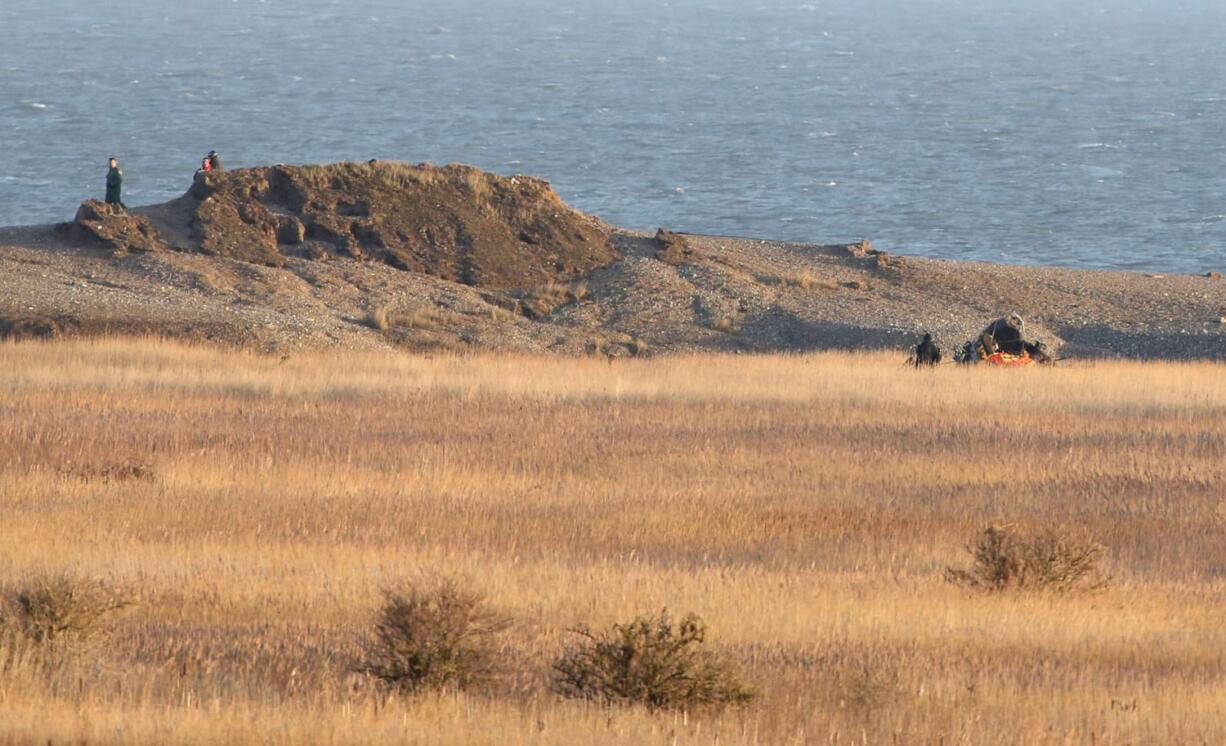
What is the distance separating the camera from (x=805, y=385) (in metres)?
22.7

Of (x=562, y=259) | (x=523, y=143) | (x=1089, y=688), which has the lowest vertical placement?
(x=1089, y=688)

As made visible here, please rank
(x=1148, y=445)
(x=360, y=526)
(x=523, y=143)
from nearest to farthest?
1. (x=360, y=526)
2. (x=1148, y=445)
3. (x=523, y=143)

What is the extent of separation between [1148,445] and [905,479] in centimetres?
348

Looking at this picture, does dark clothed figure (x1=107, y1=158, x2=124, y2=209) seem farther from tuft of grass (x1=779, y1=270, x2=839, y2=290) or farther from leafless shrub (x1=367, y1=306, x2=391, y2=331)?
tuft of grass (x1=779, y1=270, x2=839, y2=290)

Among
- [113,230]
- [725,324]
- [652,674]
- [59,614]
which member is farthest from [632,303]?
[652,674]

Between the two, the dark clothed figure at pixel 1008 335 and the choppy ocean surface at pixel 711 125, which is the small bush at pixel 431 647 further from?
the choppy ocean surface at pixel 711 125

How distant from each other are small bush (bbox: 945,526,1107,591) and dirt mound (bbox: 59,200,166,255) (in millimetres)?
23692

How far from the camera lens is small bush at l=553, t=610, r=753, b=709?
7605 millimetres

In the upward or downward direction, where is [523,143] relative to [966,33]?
downward

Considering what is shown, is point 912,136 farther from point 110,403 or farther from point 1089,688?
point 1089,688

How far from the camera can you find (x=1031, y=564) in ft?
Answer: 35.1

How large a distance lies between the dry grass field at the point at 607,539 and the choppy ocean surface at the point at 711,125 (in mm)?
42017

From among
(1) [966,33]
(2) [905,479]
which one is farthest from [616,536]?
→ (1) [966,33]

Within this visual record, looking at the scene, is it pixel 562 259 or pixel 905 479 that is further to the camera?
pixel 562 259
